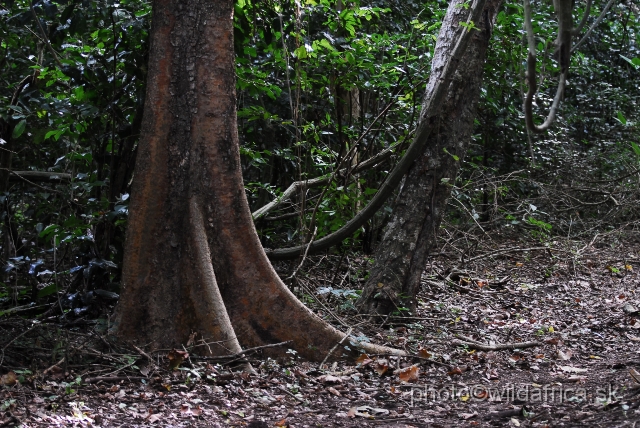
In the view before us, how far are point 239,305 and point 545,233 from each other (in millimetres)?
6475

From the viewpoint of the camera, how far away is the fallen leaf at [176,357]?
387 centimetres

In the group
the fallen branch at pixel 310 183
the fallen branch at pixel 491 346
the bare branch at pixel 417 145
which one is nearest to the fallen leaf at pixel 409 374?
the fallen branch at pixel 491 346

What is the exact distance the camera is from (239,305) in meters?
4.30

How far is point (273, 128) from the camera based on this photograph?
7535mm

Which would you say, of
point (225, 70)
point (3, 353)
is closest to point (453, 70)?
point (225, 70)

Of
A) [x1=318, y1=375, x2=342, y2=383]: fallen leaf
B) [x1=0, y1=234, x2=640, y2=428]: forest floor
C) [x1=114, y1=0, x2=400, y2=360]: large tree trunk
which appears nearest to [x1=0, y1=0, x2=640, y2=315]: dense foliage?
[x1=114, y1=0, x2=400, y2=360]: large tree trunk

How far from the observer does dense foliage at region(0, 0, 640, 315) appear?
4.93 metres

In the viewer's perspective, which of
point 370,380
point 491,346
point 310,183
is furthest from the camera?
point 310,183

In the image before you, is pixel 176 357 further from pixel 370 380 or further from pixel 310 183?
pixel 310 183

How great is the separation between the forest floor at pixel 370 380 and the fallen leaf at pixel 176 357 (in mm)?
43

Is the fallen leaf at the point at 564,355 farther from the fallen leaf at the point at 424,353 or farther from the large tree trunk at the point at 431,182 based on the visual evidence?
the large tree trunk at the point at 431,182

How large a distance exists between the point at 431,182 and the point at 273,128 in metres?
2.51

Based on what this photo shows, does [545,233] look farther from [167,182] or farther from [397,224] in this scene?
[167,182]

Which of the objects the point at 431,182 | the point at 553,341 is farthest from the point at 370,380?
the point at 431,182
